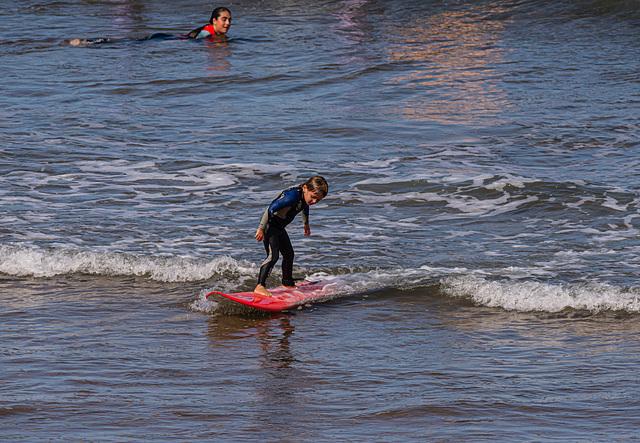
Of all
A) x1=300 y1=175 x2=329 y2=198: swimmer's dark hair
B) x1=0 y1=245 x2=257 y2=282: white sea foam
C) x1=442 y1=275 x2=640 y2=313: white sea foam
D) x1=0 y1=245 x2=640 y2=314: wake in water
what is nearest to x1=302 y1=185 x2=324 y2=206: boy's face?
x1=300 y1=175 x2=329 y2=198: swimmer's dark hair

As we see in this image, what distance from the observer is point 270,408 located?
5.10 metres

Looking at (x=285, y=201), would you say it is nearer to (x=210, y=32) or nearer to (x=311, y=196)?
(x=311, y=196)

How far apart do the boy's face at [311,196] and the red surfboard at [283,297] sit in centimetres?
86

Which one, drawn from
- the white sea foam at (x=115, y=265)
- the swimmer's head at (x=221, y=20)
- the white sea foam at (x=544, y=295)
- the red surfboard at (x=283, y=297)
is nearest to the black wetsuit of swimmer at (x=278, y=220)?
the red surfboard at (x=283, y=297)

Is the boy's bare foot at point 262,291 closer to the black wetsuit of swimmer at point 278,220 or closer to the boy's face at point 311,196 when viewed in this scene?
the black wetsuit of swimmer at point 278,220

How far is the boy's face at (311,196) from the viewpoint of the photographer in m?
7.25

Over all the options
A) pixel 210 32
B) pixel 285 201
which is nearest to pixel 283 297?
pixel 285 201

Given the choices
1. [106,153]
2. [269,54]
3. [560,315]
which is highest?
[269,54]

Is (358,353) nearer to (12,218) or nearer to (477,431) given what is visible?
(477,431)

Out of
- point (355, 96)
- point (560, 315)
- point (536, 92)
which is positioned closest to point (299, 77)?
point (355, 96)

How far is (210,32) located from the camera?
2191 centimetres

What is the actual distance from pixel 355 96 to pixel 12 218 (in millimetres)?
8062

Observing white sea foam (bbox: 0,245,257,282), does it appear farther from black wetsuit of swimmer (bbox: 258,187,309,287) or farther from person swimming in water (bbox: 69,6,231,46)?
person swimming in water (bbox: 69,6,231,46)

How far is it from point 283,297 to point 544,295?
2.42m
